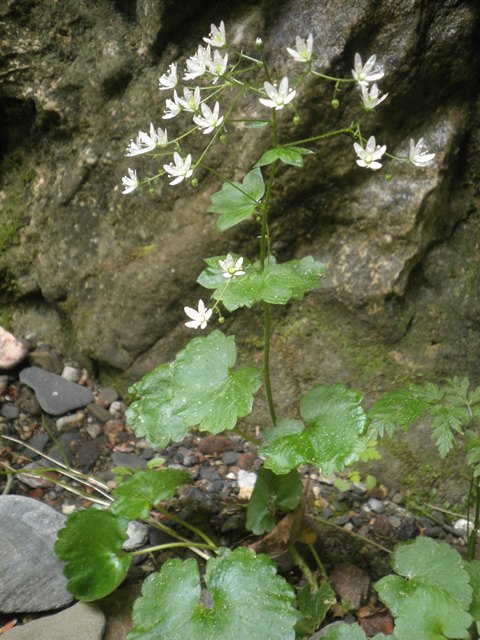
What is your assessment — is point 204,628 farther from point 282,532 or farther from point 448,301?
point 448,301

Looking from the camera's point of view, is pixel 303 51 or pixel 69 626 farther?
pixel 69 626

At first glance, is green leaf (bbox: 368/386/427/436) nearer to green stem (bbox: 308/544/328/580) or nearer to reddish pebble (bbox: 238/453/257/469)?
green stem (bbox: 308/544/328/580)

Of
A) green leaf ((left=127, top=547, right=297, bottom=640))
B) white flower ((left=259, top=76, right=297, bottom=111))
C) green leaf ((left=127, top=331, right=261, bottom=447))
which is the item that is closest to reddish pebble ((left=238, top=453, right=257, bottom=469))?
green leaf ((left=127, top=331, right=261, bottom=447))

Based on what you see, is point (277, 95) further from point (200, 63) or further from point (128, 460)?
point (128, 460)

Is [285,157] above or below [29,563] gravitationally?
above

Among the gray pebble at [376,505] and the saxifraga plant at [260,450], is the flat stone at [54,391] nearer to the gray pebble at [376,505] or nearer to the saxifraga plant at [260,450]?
the saxifraga plant at [260,450]

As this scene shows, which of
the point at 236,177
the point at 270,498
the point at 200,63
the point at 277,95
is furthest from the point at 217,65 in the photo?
the point at 270,498

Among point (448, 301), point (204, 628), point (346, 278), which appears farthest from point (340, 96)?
point (204, 628)
